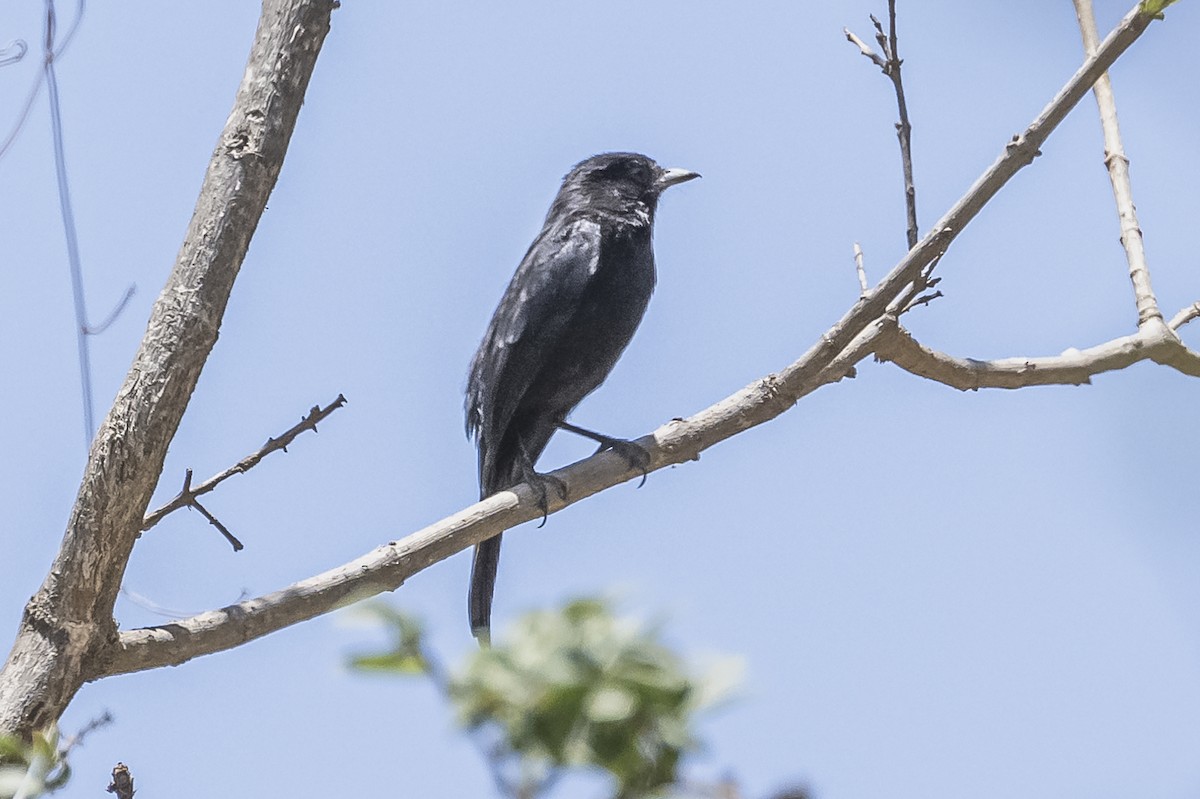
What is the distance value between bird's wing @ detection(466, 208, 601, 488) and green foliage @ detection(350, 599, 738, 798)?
170 inches

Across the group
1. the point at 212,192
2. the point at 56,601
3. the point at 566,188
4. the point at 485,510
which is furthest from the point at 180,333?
the point at 566,188

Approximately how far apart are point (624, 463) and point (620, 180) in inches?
87.7

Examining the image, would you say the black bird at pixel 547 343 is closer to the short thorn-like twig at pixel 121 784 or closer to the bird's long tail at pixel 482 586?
the bird's long tail at pixel 482 586

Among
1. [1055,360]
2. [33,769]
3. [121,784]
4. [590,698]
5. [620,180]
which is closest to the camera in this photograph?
[590,698]

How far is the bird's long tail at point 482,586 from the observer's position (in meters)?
5.30

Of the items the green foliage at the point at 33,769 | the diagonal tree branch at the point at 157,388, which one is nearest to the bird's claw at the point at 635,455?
the diagonal tree branch at the point at 157,388

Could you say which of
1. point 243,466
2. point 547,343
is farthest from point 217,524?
point 547,343

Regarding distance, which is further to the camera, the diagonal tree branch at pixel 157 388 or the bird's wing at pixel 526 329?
the bird's wing at pixel 526 329

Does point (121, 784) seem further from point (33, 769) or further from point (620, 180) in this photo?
point (620, 180)

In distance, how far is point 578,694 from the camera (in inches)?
46.4

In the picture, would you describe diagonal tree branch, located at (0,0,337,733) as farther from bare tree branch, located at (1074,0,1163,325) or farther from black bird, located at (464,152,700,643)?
bare tree branch, located at (1074,0,1163,325)

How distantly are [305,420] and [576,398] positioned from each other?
2118 millimetres

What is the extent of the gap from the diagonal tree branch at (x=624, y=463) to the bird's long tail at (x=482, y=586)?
2.89ft

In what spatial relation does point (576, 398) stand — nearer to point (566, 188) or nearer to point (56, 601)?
point (566, 188)
